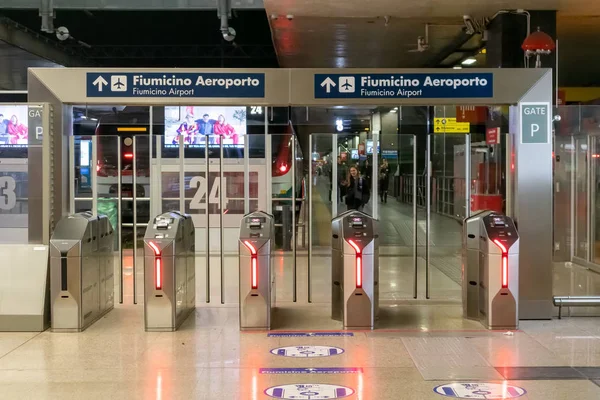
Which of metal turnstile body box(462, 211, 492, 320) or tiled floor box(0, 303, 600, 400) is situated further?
metal turnstile body box(462, 211, 492, 320)

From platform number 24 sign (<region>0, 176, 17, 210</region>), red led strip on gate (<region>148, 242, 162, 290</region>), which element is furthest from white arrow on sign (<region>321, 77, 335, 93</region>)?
platform number 24 sign (<region>0, 176, 17, 210</region>)

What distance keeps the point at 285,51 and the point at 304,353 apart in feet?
27.2

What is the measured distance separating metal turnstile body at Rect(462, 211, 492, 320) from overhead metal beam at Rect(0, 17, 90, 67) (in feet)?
41.0

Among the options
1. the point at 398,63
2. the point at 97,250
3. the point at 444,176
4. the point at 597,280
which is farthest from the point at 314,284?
the point at 398,63

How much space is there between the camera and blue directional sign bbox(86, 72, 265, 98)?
7812 millimetres

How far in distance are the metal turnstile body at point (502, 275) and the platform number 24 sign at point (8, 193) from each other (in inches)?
221

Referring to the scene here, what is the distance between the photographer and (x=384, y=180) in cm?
1140

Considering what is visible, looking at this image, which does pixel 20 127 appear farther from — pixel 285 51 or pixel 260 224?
pixel 285 51

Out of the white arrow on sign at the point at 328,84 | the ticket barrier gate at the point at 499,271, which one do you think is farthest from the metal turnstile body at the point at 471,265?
the white arrow on sign at the point at 328,84

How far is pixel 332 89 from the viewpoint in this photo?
7.91 meters

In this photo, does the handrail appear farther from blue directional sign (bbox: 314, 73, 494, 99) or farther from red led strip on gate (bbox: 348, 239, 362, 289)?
blue directional sign (bbox: 314, 73, 494, 99)

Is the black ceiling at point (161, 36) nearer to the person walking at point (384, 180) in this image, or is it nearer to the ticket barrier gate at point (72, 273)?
the person walking at point (384, 180)

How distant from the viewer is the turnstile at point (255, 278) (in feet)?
23.5

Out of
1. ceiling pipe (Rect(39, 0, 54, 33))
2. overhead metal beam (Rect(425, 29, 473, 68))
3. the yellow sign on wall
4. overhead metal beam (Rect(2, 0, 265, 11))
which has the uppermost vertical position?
overhead metal beam (Rect(2, 0, 265, 11))
